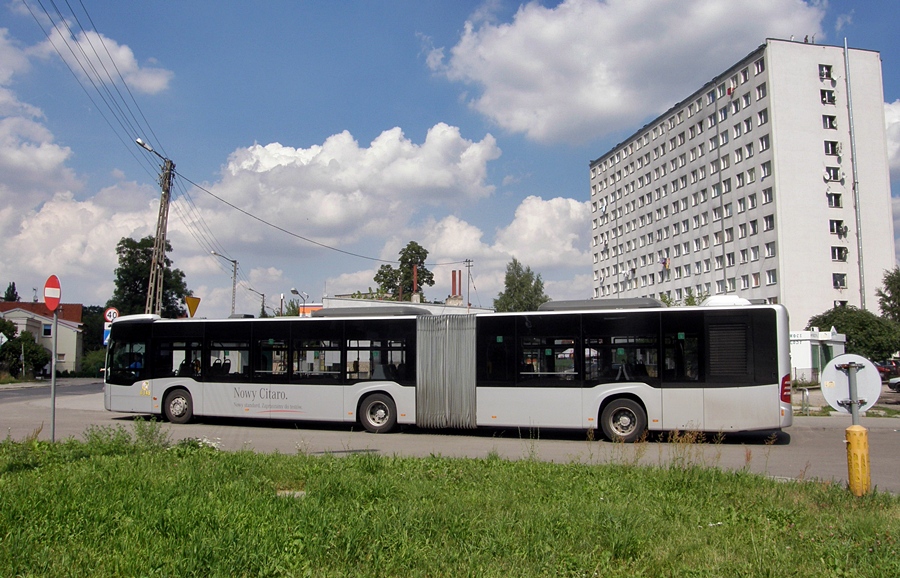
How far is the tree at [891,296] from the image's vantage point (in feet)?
Result: 186

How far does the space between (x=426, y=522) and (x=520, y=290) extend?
260ft

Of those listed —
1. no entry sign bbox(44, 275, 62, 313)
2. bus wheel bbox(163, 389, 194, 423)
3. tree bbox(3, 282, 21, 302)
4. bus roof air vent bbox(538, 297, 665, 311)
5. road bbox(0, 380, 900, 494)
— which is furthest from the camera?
tree bbox(3, 282, 21, 302)

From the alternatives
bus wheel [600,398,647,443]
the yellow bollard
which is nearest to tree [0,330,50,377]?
bus wheel [600,398,647,443]

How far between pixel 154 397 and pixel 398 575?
15.6 meters

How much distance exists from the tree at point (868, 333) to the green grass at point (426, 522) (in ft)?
131

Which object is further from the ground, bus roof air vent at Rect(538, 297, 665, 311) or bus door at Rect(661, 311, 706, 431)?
bus roof air vent at Rect(538, 297, 665, 311)

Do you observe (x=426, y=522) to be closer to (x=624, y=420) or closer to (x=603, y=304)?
(x=624, y=420)

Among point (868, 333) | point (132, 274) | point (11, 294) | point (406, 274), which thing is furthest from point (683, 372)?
point (11, 294)

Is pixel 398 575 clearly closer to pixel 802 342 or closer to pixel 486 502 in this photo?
pixel 486 502

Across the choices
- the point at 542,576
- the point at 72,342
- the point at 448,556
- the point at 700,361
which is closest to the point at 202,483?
the point at 448,556

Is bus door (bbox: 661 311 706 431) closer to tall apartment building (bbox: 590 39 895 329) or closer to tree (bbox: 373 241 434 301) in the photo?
tall apartment building (bbox: 590 39 895 329)

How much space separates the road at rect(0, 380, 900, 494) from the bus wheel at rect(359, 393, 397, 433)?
0.29 meters

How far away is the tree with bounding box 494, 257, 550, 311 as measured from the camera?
8381cm

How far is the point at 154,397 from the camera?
1891 centimetres
